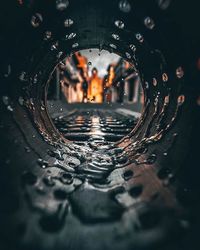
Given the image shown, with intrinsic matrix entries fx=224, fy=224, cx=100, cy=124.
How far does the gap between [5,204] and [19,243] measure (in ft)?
1.08

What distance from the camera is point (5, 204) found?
1628mm

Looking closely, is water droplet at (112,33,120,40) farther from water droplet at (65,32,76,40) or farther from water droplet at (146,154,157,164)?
water droplet at (146,154,157,164)

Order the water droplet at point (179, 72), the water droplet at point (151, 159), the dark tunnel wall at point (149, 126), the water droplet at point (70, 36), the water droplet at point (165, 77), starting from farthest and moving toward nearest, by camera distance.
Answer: the water droplet at point (70, 36) → the water droplet at point (165, 77) → the water droplet at point (151, 159) → the water droplet at point (179, 72) → the dark tunnel wall at point (149, 126)

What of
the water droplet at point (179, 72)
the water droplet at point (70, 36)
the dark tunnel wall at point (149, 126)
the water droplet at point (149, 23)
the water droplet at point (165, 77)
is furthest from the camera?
the water droplet at point (70, 36)

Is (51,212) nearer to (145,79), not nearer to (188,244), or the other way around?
(188,244)

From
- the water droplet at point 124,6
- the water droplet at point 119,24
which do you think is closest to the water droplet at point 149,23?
the water droplet at point 124,6

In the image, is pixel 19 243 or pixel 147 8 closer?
pixel 19 243

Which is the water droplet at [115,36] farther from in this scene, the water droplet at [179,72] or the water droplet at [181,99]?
the water droplet at [181,99]

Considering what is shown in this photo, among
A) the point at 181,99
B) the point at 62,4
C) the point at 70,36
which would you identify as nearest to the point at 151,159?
the point at 181,99

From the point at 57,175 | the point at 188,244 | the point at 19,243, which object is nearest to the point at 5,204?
the point at 19,243

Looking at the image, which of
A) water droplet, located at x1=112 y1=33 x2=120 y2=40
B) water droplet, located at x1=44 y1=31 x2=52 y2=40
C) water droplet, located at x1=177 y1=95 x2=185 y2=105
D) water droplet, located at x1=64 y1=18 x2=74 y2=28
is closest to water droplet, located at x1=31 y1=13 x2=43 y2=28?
water droplet, located at x1=44 y1=31 x2=52 y2=40

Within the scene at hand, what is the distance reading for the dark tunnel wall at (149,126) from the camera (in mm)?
1503

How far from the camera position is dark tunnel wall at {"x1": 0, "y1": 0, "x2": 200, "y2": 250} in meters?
1.50

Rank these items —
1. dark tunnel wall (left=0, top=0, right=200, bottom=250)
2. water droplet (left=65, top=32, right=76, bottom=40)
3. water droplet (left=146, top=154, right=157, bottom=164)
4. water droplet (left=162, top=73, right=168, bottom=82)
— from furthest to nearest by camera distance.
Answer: water droplet (left=65, top=32, right=76, bottom=40), water droplet (left=162, top=73, right=168, bottom=82), water droplet (left=146, top=154, right=157, bottom=164), dark tunnel wall (left=0, top=0, right=200, bottom=250)
